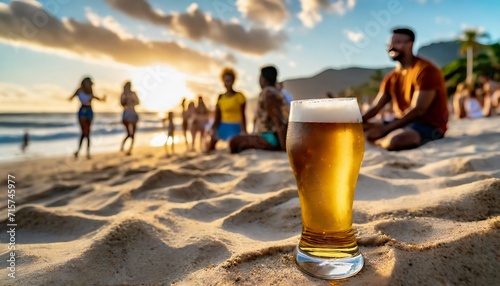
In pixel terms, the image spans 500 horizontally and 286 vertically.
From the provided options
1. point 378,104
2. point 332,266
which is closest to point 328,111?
point 332,266

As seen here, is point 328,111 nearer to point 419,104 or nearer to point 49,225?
point 49,225

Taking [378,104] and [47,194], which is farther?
[378,104]

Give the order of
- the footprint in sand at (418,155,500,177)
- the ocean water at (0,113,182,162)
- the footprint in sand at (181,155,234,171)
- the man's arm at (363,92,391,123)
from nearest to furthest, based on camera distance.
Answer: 1. the footprint in sand at (418,155,500,177)
2. the footprint in sand at (181,155,234,171)
3. the man's arm at (363,92,391,123)
4. the ocean water at (0,113,182,162)

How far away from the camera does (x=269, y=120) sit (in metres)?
4.57

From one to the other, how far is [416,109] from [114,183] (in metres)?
3.51

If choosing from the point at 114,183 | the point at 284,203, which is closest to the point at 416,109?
the point at 284,203

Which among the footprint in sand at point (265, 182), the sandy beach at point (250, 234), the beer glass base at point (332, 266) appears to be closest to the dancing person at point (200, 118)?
the footprint in sand at point (265, 182)

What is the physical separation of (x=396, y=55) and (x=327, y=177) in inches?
143

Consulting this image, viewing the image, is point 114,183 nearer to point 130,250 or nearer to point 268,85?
point 130,250

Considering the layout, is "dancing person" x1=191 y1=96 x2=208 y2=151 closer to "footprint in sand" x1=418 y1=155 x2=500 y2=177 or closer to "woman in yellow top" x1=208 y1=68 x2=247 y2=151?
"woman in yellow top" x1=208 y1=68 x2=247 y2=151

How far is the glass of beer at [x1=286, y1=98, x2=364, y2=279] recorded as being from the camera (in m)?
1.14

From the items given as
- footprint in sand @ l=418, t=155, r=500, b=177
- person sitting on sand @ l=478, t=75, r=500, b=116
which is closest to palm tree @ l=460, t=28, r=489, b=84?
person sitting on sand @ l=478, t=75, r=500, b=116

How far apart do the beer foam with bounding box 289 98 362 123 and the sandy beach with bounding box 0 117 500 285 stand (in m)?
0.51

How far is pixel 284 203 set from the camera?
2.02 metres
